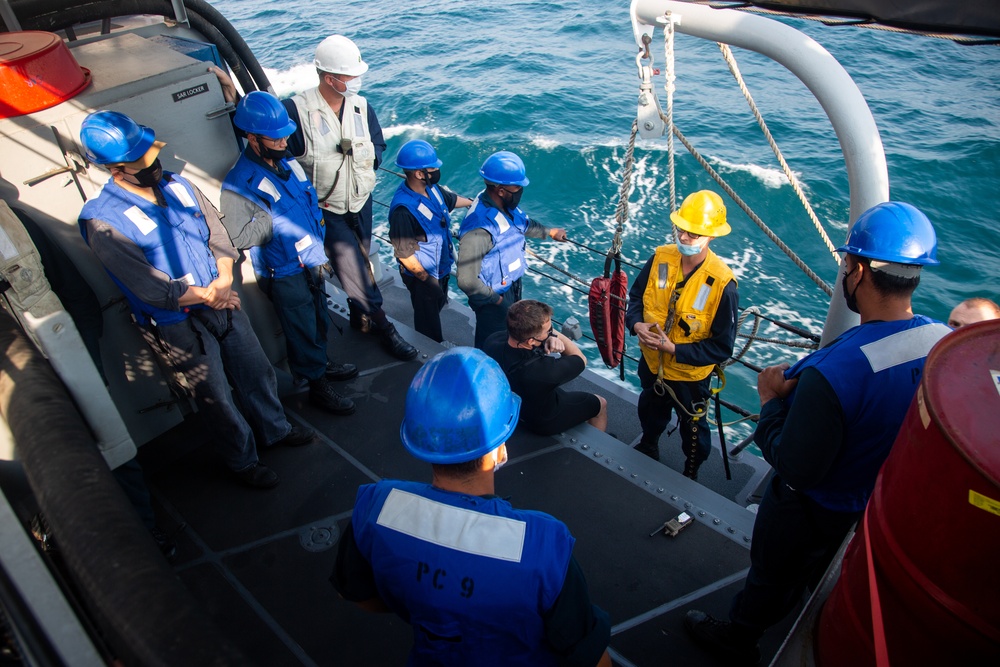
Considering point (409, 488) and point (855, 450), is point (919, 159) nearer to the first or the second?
point (855, 450)

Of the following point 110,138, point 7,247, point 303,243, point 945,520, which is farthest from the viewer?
point 303,243

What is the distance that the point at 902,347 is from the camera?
2158mm

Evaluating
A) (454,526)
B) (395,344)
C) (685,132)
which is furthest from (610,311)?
(685,132)

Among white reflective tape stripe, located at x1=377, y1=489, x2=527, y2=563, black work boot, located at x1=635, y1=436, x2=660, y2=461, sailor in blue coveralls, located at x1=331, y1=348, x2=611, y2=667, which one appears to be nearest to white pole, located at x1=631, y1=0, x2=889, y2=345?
sailor in blue coveralls, located at x1=331, y1=348, x2=611, y2=667

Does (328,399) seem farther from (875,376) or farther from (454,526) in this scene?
(875,376)

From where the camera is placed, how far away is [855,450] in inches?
90.0

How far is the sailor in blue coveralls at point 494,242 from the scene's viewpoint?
4.44 metres

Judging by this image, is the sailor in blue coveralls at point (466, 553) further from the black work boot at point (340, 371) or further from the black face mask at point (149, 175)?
the black work boot at point (340, 371)

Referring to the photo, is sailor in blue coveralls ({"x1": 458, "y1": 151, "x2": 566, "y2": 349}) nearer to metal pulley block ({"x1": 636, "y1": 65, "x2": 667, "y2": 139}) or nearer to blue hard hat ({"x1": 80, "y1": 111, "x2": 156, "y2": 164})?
metal pulley block ({"x1": 636, "y1": 65, "x2": 667, "y2": 139})

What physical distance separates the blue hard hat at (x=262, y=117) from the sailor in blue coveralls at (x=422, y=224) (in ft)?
3.31

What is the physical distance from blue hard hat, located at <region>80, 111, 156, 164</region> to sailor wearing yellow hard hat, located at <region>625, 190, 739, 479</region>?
2848 millimetres

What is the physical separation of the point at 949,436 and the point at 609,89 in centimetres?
1822

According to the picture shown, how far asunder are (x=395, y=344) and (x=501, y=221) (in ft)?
4.29

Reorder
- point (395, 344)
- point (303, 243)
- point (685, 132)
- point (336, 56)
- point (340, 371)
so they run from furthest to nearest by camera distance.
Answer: point (685, 132) → point (395, 344) → point (340, 371) → point (336, 56) → point (303, 243)
